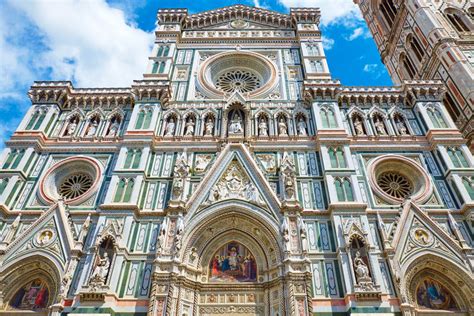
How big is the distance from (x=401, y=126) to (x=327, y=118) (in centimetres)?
327

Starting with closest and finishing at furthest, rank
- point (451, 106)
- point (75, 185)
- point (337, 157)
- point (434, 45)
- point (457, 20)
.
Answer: point (337, 157) → point (75, 185) → point (451, 106) → point (434, 45) → point (457, 20)

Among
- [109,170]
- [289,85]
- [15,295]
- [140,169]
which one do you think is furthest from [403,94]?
[15,295]

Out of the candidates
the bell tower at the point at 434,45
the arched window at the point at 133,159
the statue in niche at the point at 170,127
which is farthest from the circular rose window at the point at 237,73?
the bell tower at the point at 434,45

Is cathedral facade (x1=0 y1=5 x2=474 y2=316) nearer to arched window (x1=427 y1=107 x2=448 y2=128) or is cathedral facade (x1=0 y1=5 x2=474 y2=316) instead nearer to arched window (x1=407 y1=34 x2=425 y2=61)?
arched window (x1=427 y1=107 x2=448 y2=128)

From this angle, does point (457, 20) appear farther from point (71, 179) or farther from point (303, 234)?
point (71, 179)

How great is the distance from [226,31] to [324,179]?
11.5 m

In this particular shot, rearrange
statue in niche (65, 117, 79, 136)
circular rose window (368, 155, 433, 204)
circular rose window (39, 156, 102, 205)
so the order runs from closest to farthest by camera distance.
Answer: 1. circular rose window (368, 155, 433, 204)
2. circular rose window (39, 156, 102, 205)
3. statue in niche (65, 117, 79, 136)

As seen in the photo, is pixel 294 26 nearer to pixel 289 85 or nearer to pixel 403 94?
pixel 289 85

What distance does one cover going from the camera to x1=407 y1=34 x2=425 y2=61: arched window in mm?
22891

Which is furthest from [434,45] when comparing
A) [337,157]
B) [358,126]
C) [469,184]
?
[337,157]

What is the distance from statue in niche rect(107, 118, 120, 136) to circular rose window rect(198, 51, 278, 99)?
4255 mm

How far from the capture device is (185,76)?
1825cm

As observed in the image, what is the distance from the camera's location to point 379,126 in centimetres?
1547

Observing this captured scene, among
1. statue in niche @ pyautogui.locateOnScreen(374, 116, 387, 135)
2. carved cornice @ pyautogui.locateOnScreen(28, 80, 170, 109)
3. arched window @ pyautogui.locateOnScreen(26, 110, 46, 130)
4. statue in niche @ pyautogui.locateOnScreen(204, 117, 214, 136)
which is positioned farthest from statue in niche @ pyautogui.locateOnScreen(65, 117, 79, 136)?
statue in niche @ pyautogui.locateOnScreen(374, 116, 387, 135)
